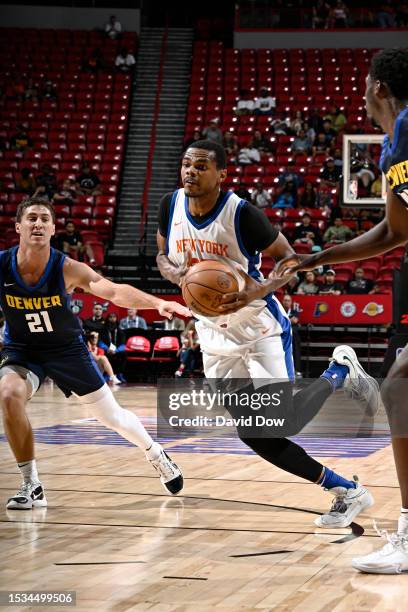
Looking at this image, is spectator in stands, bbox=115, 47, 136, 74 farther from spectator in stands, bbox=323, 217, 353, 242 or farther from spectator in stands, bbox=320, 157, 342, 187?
spectator in stands, bbox=323, 217, 353, 242

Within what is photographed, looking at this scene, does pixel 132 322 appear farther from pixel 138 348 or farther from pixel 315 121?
pixel 315 121

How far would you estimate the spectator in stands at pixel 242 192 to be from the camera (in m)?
17.1

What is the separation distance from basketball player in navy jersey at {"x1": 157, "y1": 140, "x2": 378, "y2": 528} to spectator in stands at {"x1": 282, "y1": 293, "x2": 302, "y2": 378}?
30.6ft

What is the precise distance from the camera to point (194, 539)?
4.40 metres

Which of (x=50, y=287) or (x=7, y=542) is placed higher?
(x=50, y=287)

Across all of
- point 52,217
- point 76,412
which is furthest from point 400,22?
point 52,217

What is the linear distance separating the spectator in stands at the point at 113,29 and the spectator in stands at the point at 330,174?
8.42 m

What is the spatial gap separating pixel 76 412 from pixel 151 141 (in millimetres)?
11634

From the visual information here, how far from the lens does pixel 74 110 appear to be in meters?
22.2

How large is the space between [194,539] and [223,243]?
1.48m

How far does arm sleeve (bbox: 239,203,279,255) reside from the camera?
15.0 feet

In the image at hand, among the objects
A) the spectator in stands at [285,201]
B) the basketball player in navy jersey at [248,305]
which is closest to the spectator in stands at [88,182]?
the spectator in stands at [285,201]

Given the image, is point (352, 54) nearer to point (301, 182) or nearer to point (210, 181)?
point (301, 182)

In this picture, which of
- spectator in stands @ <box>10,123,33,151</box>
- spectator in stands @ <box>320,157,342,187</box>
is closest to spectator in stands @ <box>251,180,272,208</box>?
spectator in stands @ <box>320,157,342,187</box>
